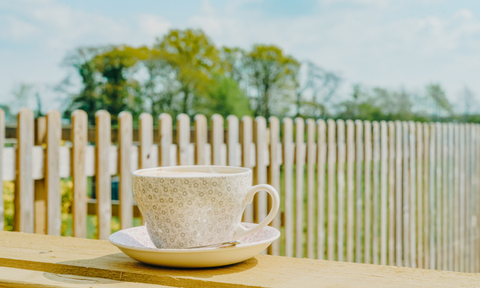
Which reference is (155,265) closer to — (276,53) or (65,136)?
(65,136)

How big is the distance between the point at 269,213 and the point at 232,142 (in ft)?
5.71

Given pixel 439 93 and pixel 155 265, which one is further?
pixel 439 93

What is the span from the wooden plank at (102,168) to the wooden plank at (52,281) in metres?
1.38

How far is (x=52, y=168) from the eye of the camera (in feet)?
6.13

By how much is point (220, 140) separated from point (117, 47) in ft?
30.1

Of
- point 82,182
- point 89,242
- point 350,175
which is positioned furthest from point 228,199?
point 350,175

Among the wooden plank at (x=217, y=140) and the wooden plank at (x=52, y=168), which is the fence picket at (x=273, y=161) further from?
the wooden plank at (x=52, y=168)

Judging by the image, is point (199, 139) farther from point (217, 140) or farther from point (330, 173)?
point (330, 173)

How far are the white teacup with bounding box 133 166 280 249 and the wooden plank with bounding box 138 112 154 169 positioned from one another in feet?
4.72

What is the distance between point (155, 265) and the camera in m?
0.64

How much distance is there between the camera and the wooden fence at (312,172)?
1888mm

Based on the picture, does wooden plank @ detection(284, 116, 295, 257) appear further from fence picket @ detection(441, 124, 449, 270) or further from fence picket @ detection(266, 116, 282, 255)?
fence picket @ detection(441, 124, 449, 270)

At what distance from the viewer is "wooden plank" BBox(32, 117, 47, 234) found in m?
1.85

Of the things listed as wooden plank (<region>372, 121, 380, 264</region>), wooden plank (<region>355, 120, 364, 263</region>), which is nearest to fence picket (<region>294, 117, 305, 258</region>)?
wooden plank (<region>355, 120, 364, 263</region>)
